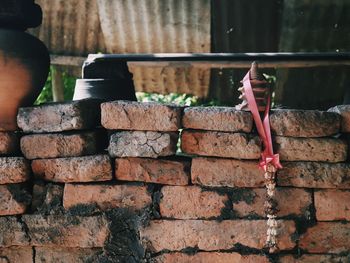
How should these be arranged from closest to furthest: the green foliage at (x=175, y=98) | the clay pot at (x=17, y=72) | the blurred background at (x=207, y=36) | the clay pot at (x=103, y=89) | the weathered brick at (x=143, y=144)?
the weathered brick at (x=143, y=144) < the clay pot at (x=17, y=72) < the clay pot at (x=103, y=89) < the blurred background at (x=207, y=36) < the green foliage at (x=175, y=98)

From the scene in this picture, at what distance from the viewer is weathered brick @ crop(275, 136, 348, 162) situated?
1.94 meters

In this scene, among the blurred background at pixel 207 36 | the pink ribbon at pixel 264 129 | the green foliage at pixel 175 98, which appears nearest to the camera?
the pink ribbon at pixel 264 129

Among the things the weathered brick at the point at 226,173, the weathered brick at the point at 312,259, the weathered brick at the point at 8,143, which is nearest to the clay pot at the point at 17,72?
the weathered brick at the point at 8,143

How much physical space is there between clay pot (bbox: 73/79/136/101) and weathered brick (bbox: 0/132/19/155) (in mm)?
Answer: 406

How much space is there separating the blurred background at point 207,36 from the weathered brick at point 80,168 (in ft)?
8.27

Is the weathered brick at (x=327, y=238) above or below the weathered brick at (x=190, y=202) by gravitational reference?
below

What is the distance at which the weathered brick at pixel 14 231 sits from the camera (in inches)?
84.0

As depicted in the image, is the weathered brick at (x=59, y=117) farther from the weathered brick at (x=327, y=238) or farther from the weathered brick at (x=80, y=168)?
the weathered brick at (x=327, y=238)

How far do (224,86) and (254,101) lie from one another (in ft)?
9.48

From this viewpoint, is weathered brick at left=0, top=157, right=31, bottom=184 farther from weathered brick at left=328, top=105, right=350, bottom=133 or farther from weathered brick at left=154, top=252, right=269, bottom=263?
weathered brick at left=328, top=105, right=350, bottom=133

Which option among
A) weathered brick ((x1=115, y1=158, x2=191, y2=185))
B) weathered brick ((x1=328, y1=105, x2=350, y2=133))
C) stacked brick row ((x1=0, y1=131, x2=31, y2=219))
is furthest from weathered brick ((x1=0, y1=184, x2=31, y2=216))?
weathered brick ((x1=328, y1=105, x2=350, y2=133))

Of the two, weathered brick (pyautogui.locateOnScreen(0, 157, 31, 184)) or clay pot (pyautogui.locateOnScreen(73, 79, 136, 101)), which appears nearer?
weathered brick (pyautogui.locateOnScreen(0, 157, 31, 184))

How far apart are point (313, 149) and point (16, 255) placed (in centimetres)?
154

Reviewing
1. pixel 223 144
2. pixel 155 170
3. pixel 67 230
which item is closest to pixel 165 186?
pixel 155 170
